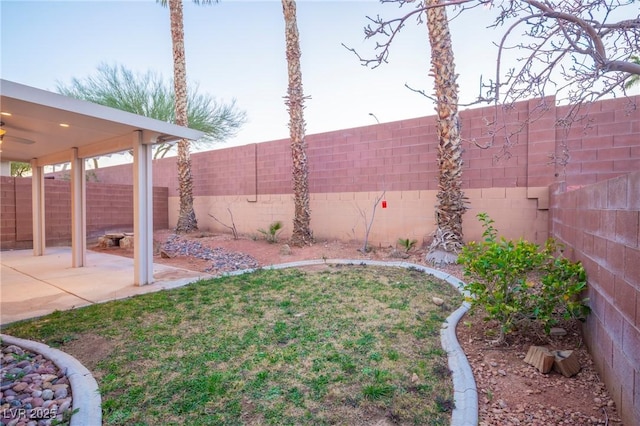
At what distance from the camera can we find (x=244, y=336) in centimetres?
351

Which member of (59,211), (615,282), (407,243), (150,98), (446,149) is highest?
(150,98)

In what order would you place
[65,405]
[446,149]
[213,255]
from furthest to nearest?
[213,255]
[446,149]
[65,405]

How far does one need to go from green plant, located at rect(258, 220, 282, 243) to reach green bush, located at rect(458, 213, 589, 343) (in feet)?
21.2

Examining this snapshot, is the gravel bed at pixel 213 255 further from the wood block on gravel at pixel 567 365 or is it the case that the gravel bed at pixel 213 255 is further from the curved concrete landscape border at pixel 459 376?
the wood block on gravel at pixel 567 365

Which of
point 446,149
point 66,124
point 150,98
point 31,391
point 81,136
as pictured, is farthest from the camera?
point 150,98

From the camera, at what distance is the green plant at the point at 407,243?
23.9 ft

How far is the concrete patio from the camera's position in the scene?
4730mm

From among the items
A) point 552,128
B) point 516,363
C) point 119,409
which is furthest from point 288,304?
point 552,128

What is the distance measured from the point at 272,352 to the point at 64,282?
5.09 m

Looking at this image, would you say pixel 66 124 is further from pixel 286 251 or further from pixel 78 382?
pixel 286 251

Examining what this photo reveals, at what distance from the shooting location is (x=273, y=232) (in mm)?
9242

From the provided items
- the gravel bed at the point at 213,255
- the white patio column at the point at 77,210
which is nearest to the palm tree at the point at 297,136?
the gravel bed at the point at 213,255

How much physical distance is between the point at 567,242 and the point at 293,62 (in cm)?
693

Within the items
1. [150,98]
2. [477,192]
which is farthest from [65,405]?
[150,98]
